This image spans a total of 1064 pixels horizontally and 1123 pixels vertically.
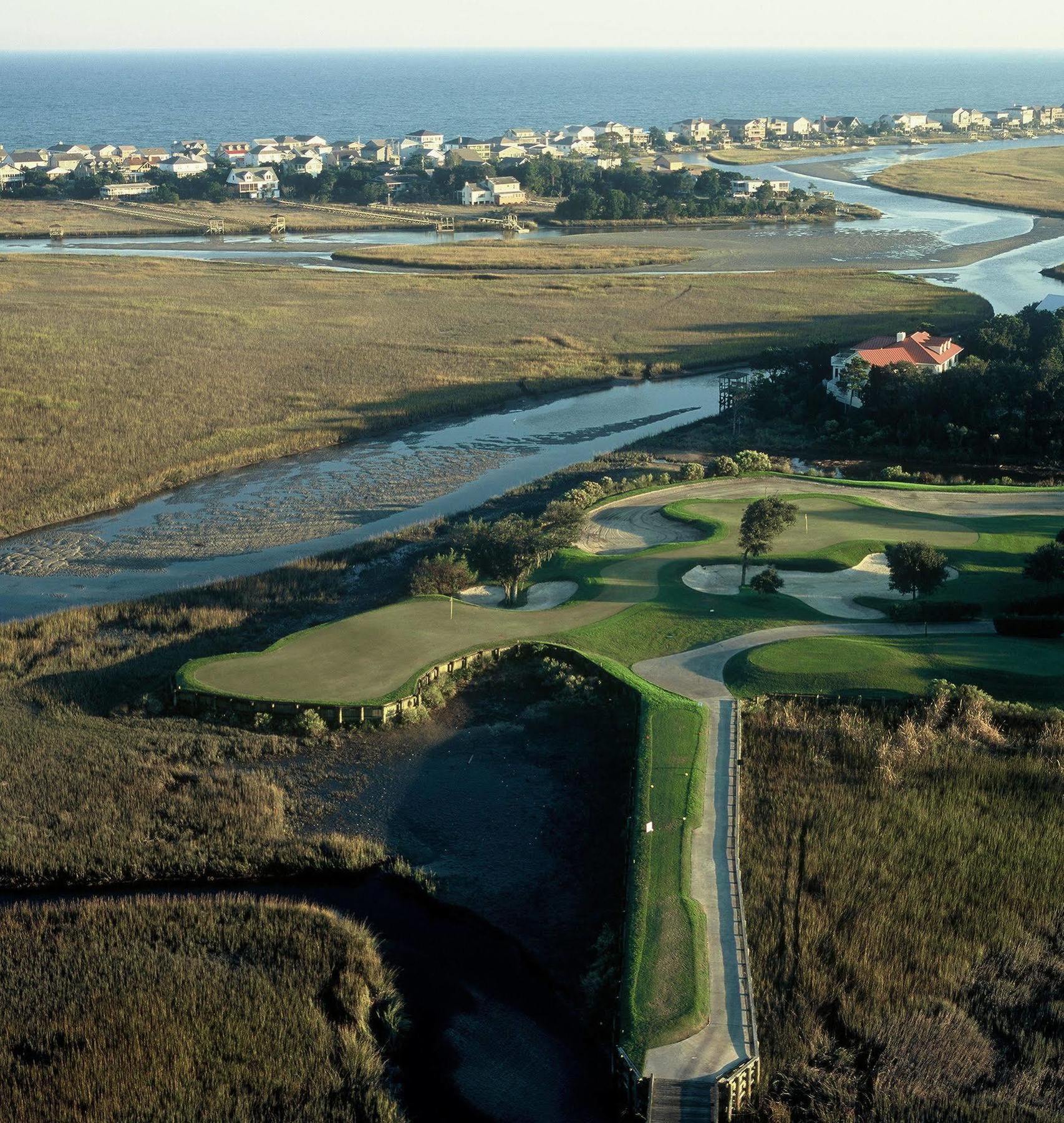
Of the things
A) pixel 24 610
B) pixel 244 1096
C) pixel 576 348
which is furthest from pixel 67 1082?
pixel 576 348

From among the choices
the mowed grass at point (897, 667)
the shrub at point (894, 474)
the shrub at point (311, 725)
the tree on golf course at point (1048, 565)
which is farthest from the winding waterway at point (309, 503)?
the tree on golf course at point (1048, 565)

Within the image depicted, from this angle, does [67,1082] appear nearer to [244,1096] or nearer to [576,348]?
[244,1096]

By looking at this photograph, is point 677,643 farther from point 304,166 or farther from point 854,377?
point 304,166

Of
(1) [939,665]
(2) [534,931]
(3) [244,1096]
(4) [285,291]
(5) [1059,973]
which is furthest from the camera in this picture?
(4) [285,291]

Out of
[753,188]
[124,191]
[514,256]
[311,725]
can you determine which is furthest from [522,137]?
[311,725]

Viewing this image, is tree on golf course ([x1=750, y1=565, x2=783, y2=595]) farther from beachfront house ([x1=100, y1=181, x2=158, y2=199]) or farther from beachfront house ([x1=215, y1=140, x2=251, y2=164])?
beachfront house ([x1=215, y1=140, x2=251, y2=164])

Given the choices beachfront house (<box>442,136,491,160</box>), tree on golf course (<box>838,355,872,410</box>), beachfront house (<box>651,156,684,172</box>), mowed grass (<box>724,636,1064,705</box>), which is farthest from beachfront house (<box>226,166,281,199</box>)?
mowed grass (<box>724,636,1064,705</box>)
